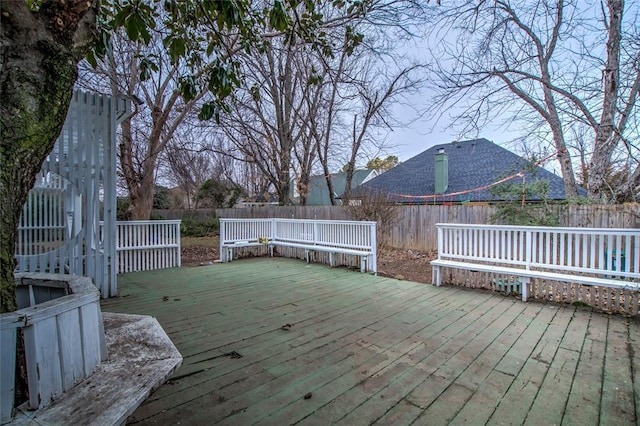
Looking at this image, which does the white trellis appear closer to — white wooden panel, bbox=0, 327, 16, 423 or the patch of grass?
white wooden panel, bbox=0, 327, 16, 423

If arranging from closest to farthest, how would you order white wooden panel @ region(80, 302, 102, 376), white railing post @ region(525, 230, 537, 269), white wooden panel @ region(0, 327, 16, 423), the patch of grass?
white wooden panel @ region(0, 327, 16, 423) < white wooden panel @ region(80, 302, 102, 376) < white railing post @ region(525, 230, 537, 269) < the patch of grass

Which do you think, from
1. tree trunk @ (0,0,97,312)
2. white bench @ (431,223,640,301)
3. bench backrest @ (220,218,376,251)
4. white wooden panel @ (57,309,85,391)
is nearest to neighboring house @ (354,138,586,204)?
bench backrest @ (220,218,376,251)

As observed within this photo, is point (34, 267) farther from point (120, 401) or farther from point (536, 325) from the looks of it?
point (536, 325)

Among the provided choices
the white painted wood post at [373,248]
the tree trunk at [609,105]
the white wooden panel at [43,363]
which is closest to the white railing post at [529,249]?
the white painted wood post at [373,248]

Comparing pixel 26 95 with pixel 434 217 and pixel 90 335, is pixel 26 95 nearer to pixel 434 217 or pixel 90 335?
pixel 90 335

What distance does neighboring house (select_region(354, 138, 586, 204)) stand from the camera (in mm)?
12516

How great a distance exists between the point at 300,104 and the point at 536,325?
1023 centimetres

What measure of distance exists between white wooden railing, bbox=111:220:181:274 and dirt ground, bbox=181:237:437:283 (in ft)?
2.32

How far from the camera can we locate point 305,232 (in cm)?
735

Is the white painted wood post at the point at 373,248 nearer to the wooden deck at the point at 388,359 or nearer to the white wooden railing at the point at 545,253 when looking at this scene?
the white wooden railing at the point at 545,253

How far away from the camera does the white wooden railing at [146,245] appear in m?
5.93

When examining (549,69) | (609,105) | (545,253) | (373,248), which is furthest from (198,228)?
(609,105)

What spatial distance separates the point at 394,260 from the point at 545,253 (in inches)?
169

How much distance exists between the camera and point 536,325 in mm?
3307
